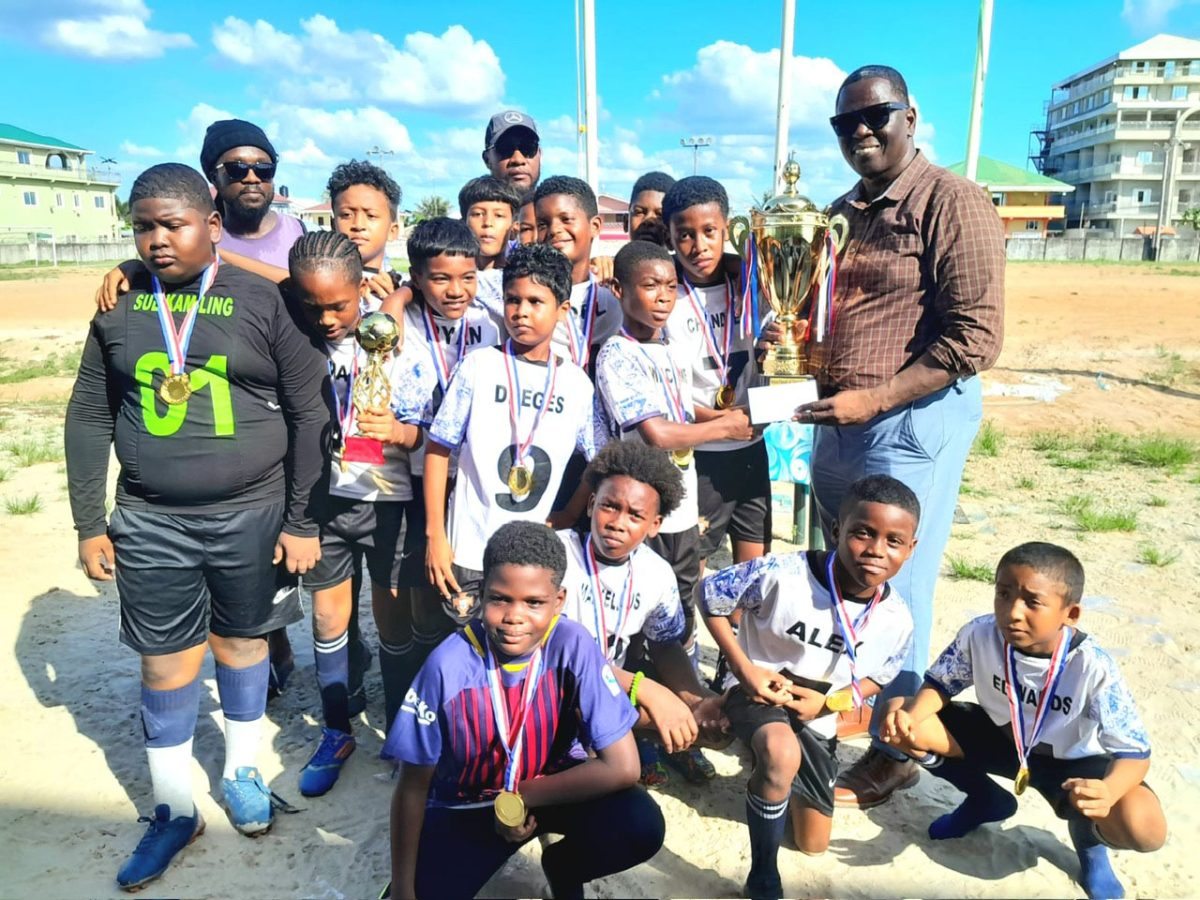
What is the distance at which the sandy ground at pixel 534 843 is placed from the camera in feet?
9.48

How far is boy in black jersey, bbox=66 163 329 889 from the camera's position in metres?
2.80

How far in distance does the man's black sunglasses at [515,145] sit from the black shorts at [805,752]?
3.59m

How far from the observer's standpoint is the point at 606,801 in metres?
2.56

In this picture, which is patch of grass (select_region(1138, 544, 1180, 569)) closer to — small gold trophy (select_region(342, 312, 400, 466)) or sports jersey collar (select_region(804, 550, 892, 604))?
sports jersey collar (select_region(804, 550, 892, 604))

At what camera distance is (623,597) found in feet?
10.0

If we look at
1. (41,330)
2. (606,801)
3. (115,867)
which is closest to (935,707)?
(606,801)

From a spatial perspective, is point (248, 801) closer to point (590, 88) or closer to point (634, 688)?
point (634, 688)

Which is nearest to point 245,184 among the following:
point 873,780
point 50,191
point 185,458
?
point 185,458

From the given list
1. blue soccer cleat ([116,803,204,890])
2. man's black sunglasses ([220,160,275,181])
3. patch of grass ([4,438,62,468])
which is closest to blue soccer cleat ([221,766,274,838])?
blue soccer cleat ([116,803,204,890])

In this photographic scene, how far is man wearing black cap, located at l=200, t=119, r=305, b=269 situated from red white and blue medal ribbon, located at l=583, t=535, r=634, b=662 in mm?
2068

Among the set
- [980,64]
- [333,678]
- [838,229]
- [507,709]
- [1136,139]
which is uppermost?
[1136,139]

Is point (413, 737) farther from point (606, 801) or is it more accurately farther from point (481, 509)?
point (481, 509)

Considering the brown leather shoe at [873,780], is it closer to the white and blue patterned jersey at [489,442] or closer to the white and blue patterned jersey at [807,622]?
the white and blue patterned jersey at [807,622]

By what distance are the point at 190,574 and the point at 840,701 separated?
88.7 inches
